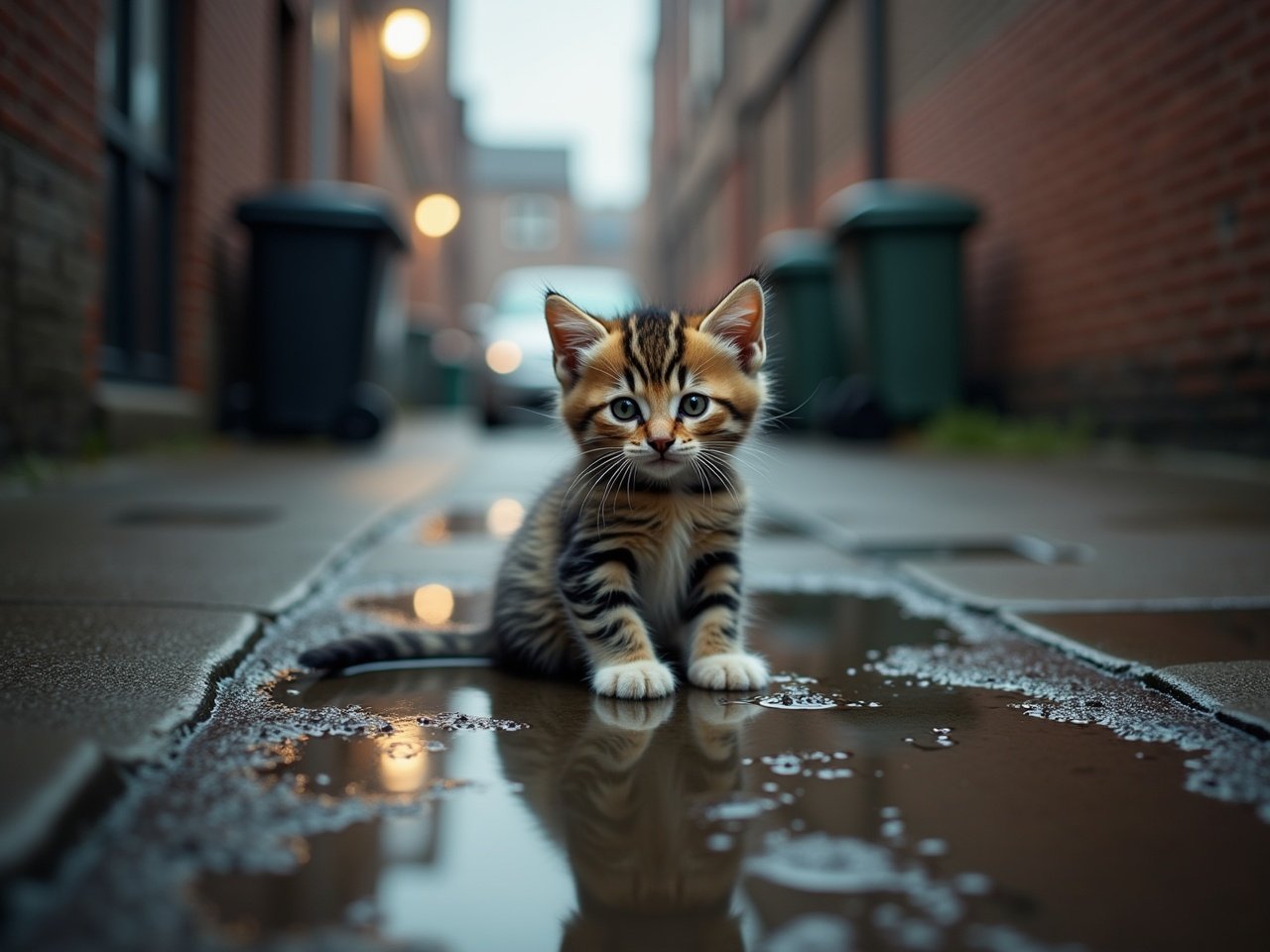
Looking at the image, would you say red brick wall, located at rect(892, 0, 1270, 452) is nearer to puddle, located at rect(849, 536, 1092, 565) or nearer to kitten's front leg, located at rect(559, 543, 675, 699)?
puddle, located at rect(849, 536, 1092, 565)

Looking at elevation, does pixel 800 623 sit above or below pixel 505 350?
below

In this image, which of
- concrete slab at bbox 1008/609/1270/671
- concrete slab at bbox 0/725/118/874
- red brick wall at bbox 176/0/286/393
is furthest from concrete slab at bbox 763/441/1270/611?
red brick wall at bbox 176/0/286/393

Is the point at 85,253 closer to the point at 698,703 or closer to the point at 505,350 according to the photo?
the point at 698,703

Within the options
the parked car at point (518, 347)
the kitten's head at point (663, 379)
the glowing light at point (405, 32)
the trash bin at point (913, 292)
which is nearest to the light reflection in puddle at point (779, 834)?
the kitten's head at point (663, 379)

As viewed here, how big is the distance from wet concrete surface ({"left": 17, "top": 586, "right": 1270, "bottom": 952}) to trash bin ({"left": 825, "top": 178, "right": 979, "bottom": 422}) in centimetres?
723

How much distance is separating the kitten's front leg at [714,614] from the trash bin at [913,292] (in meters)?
7.05

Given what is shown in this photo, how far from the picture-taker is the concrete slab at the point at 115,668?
4.99ft

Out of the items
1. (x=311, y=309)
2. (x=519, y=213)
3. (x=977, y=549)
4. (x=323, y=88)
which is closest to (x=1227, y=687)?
(x=977, y=549)

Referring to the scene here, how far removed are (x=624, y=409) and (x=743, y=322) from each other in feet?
1.06

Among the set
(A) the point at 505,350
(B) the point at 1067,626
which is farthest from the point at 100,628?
(A) the point at 505,350

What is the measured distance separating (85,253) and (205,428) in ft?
9.33

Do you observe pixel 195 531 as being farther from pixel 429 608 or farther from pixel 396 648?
pixel 396 648

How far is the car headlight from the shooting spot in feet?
40.1

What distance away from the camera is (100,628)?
7.11ft
